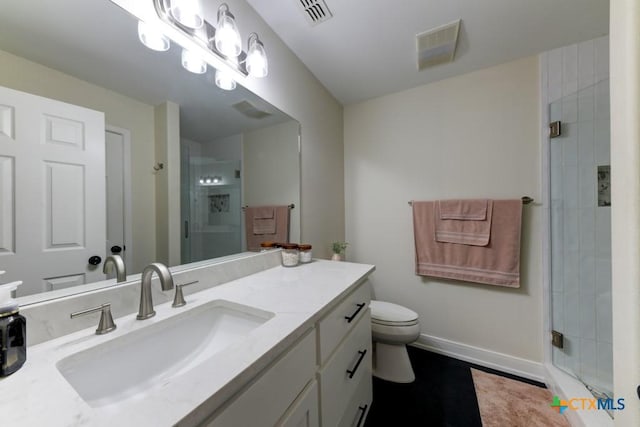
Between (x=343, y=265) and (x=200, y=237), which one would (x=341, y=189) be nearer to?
(x=343, y=265)

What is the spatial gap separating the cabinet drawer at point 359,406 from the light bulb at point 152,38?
1.58 metres

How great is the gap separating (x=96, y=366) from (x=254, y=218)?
3.02 ft

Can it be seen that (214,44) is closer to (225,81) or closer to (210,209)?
(225,81)

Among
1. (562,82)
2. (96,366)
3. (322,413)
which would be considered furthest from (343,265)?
(562,82)

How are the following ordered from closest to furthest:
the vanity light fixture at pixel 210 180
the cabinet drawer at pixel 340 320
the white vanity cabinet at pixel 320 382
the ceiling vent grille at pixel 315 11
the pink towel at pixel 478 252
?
the white vanity cabinet at pixel 320 382, the cabinet drawer at pixel 340 320, the vanity light fixture at pixel 210 180, the ceiling vent grille at pixel 315 11, the pink towel at pixel 478 252

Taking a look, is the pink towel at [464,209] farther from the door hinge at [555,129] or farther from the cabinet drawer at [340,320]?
the cabinet drawer at [340,320]

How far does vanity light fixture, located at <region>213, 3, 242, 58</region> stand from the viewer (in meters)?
0.98

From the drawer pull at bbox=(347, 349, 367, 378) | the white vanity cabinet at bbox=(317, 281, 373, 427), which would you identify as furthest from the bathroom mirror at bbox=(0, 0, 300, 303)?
the drawer pull at bbox=(347, 349, 367, 378)

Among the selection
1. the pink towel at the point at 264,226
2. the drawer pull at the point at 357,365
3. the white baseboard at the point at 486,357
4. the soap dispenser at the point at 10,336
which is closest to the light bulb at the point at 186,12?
the pink towel at the point at 264,226

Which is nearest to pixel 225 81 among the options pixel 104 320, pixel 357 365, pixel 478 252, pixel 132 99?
pixel 132 99

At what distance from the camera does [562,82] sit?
1.48 metres

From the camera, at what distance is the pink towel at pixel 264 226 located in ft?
4.43

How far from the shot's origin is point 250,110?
1.29m

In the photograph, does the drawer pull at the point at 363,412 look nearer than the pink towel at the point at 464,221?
Yes
